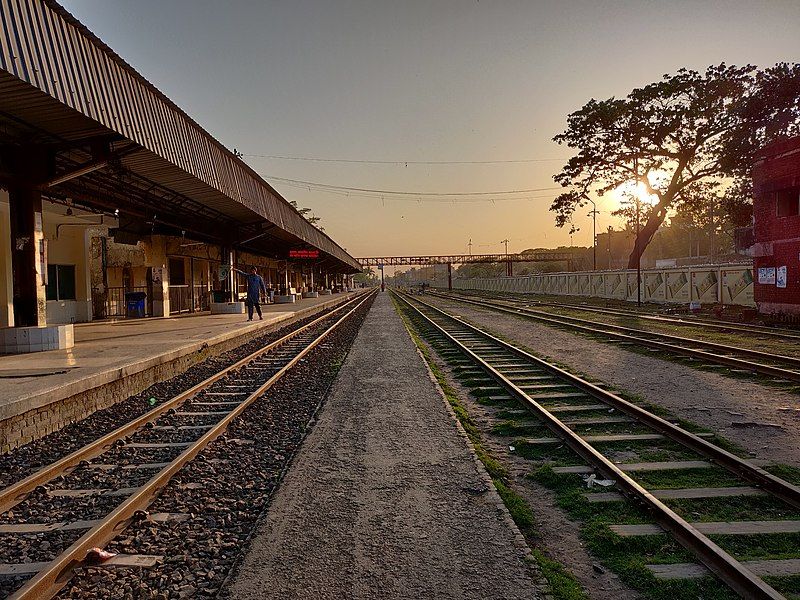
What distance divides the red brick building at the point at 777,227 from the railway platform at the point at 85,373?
1819cm

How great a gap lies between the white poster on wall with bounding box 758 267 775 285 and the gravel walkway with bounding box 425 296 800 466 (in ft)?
32.1

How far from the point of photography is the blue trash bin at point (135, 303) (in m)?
24.4

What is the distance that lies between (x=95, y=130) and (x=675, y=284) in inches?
1125

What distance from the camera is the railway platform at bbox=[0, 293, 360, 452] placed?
675 centimetres

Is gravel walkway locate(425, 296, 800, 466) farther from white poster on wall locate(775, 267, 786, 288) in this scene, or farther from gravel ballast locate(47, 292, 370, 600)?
white poster on wall locate(775, 267, 786, 288)

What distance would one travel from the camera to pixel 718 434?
6176mm

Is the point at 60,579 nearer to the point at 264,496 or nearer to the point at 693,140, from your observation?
the point at 264,496

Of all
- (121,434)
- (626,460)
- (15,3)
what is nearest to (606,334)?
(626,460)

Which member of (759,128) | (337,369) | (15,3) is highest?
(759,128)

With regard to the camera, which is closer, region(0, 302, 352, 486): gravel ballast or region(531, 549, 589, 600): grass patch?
region(531, 549, 589, 600): grass patch

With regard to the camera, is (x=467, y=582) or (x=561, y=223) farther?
(x=561, y=223)

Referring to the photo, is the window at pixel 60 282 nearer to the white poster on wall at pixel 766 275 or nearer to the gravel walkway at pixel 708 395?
the gravel walkway at pixel 708 395

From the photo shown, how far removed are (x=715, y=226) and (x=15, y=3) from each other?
114716 mm

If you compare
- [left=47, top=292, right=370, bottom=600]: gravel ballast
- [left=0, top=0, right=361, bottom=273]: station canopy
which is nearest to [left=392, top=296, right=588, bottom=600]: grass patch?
[left=47, top=292, right=370, bottom=600]: gravel ballast
